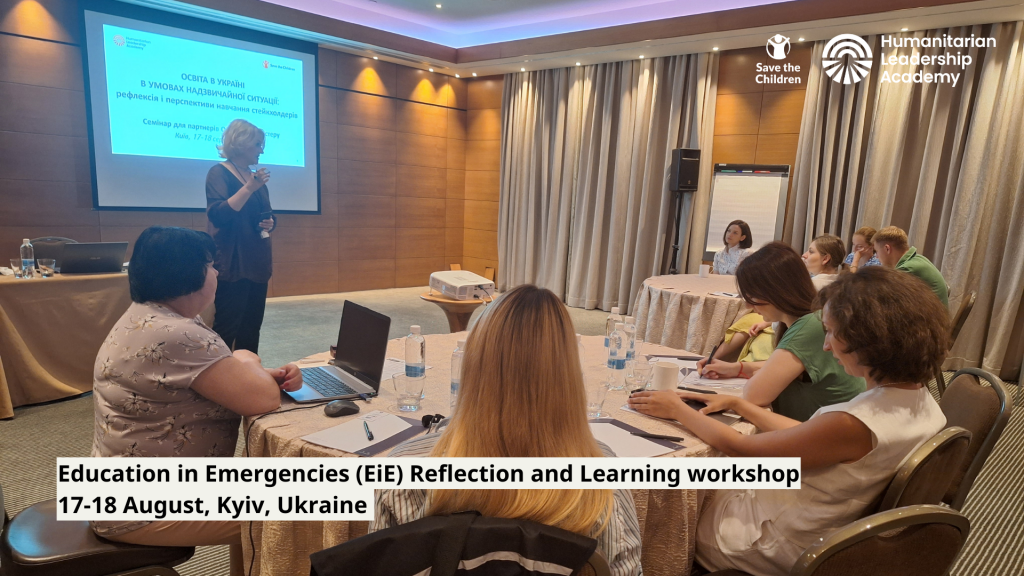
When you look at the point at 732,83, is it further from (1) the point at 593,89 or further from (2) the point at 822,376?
(2) the point at 822,376

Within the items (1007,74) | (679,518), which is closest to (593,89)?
(1007,74)

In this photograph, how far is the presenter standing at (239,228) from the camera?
140 inches

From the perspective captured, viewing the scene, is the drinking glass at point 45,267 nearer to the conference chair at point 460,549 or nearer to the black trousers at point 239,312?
the black trousers at point 239,312

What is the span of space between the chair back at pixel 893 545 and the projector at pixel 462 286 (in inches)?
113

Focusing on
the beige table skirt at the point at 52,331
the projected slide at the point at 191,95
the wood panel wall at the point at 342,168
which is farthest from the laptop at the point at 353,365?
the projected slide at the point at 191,95

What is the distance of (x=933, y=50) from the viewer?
16.5 ft

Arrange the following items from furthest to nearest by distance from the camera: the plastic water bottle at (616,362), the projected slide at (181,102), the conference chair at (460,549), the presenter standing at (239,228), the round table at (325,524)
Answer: the projected slide at (181,102), the presenter standing at (239,228), the plastic water bottle at (616,362), the round table at (325,524), the conference chair at (460,549)

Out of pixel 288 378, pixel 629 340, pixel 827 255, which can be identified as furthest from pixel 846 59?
pixel 288 378

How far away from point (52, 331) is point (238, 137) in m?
1.65

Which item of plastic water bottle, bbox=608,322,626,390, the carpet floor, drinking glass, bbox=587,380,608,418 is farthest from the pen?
the carpet floor

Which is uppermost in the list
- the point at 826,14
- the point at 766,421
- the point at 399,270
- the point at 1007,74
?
the point at 826,14

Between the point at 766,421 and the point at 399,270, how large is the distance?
23.1 ft

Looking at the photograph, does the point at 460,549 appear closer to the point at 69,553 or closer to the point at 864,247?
the point at 69,553

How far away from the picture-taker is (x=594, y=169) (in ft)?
23.9
